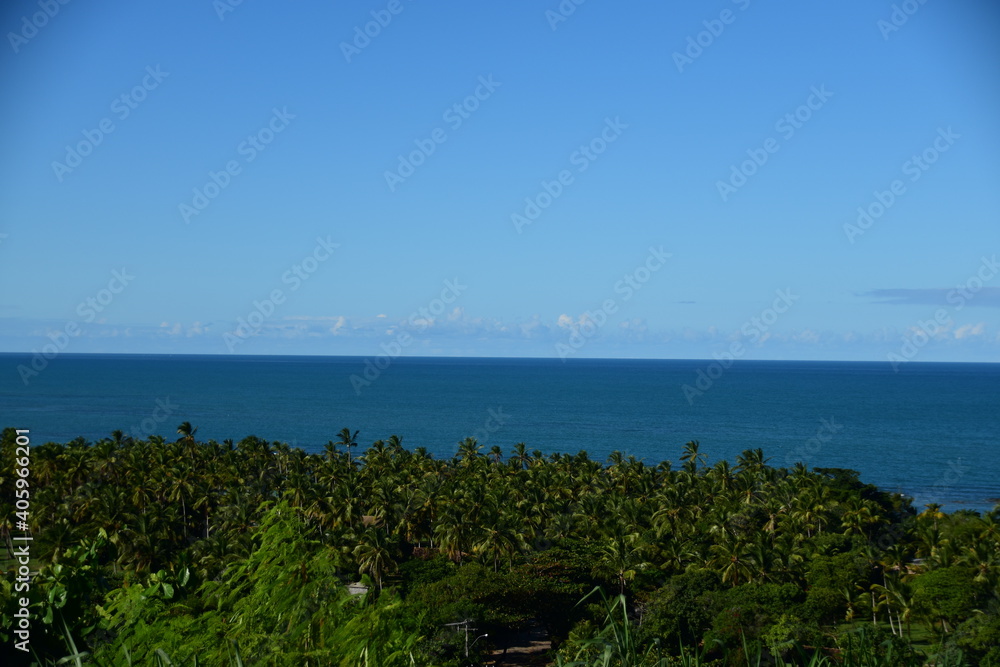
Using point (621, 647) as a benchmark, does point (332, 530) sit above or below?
below

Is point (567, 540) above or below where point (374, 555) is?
below

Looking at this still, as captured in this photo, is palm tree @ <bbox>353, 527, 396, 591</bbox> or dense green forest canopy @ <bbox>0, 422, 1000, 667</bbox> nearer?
dense green forest canopy @ <bbox>0, 422, 1000, 667</bbox>

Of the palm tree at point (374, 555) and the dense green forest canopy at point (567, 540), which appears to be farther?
the palm tree at point (374, 555)

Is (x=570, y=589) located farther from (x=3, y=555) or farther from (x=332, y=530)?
(x=3, y=555)

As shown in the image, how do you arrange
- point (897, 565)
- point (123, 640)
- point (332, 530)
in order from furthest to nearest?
1. point (332, 530)
2. point (897, 565)
3. point (123, 640)

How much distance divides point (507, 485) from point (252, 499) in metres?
21.4

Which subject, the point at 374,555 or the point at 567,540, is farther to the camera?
the point at 567,540

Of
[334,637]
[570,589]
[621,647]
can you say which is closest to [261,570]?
[334,637]

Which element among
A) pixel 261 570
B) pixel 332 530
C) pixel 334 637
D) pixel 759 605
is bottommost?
pixel 759 605

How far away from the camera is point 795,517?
211 feet

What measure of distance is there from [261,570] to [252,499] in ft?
197

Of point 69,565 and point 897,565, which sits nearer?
point 69,565

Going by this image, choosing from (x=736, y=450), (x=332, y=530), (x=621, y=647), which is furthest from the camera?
(x=736, y=450)

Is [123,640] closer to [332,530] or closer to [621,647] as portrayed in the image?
[621,647]
